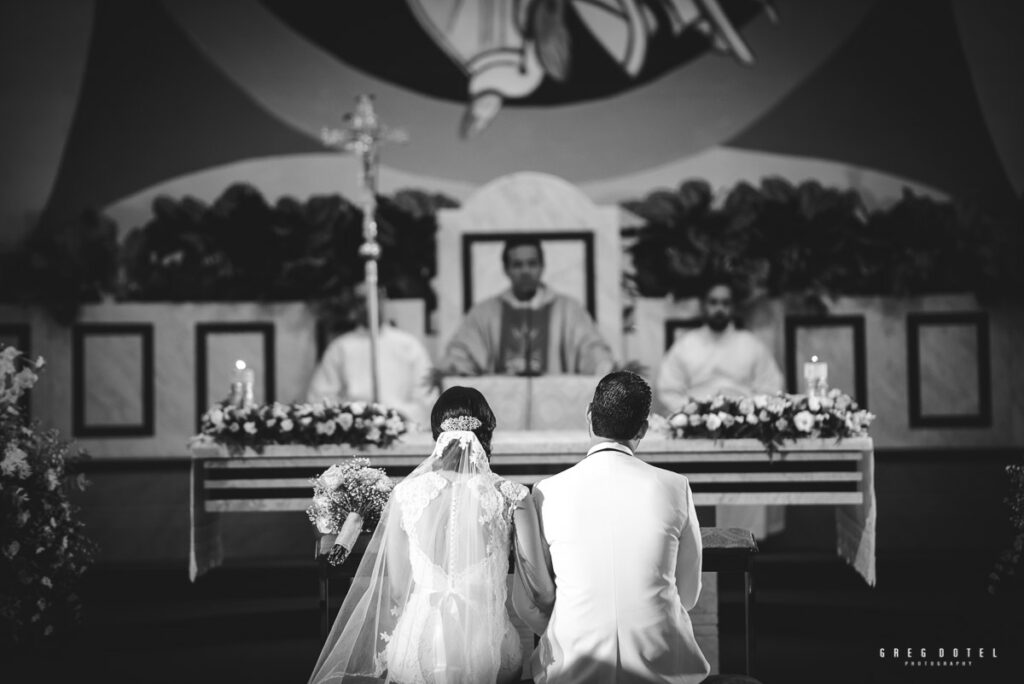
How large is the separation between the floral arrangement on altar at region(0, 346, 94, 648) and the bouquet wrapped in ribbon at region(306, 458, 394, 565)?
5.36 feet

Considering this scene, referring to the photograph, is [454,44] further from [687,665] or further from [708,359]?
[687,665]

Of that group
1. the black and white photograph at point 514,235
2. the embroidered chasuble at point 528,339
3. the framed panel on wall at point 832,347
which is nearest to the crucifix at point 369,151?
the black and white photograph at point 514,235

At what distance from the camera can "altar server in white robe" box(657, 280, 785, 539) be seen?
9.46 metres

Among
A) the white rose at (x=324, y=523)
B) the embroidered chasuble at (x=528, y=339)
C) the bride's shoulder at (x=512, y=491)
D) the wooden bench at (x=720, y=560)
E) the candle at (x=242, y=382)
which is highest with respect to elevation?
the embroidered chasuble at (x=528, y=339)

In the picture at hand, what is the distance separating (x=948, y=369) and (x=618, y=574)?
7140 mm

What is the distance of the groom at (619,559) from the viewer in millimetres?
3803

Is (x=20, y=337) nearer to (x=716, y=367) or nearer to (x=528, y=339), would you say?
(x=528, y=339)

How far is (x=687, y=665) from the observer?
12.7 feet

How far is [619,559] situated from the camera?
3.83 metres

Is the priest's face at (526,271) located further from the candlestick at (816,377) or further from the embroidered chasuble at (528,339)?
the candlestick at (816,377)

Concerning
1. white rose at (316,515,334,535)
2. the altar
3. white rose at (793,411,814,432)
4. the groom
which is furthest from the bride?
white rose at (793,411,814,432)

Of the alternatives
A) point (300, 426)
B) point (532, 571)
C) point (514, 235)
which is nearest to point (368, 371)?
point (514, 235)

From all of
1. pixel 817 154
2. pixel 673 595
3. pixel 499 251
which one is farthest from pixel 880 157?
pixel 673 595

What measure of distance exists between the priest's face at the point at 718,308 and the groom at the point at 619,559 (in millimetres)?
5661
